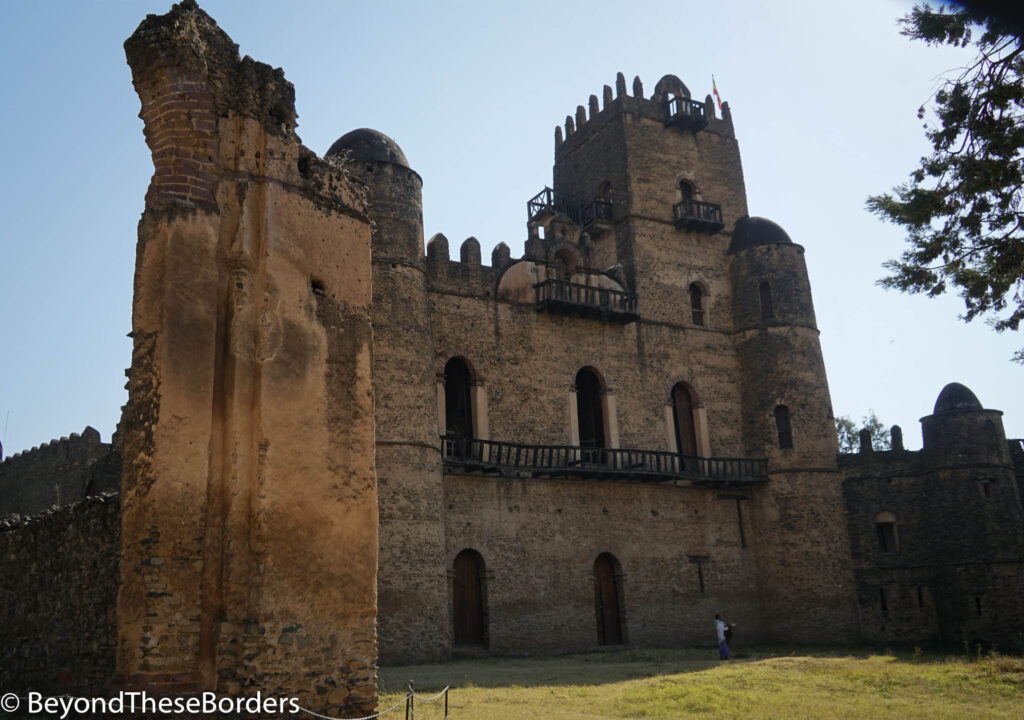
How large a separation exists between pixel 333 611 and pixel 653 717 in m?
4.36

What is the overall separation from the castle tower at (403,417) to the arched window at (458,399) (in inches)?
64.2

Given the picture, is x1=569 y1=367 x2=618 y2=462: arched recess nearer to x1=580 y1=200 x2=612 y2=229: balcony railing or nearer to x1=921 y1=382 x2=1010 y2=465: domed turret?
x1=580 y1=200 x2=612 y2=229: balcony railing

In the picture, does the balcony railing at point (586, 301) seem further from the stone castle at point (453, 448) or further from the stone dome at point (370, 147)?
the stone dome at point (370, 147)

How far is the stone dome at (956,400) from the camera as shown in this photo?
2497 cm

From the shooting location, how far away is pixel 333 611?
8.65 metres

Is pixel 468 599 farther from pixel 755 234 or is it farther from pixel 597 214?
pixel 755 234

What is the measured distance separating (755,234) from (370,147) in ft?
37.8

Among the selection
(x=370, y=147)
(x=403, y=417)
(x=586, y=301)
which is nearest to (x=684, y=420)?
(x=586, y=301)

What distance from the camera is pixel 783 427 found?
2502 centimetres

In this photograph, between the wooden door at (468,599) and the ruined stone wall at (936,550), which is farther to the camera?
the ruined stone wall at (936,550)

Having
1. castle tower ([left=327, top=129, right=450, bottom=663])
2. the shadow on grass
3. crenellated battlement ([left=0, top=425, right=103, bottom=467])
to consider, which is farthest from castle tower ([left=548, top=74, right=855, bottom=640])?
crenellated battlement ([left=0, top=425, right=103, bottom=467])

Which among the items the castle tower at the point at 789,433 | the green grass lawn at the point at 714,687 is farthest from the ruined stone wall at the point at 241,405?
the castle tower at the point at 789,433

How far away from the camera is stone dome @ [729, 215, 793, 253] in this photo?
26359 mm

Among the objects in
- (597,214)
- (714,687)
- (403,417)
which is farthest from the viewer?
(597,214)
